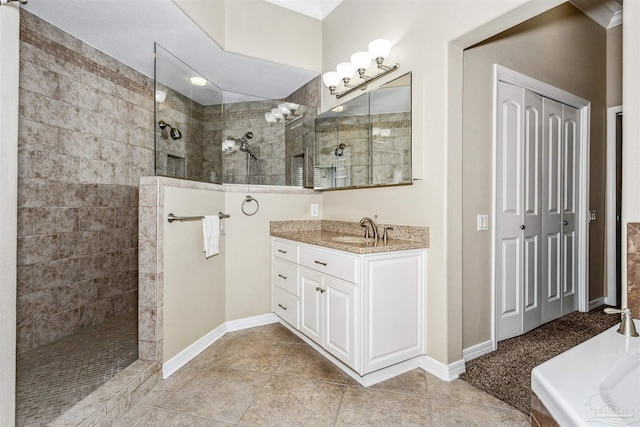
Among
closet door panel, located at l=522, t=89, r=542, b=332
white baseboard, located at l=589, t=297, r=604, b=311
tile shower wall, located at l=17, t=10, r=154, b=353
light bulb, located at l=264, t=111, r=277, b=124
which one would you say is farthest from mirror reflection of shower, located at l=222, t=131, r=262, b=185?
white baseboard, located at l=589, t=297, r=604, b=311

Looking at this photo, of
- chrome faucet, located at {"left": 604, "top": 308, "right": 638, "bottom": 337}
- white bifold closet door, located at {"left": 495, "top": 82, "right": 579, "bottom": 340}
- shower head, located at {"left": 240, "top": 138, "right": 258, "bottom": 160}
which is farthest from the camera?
shower head, located at {"left": 240, "top": 138, "right": 258, "bottom": 160}

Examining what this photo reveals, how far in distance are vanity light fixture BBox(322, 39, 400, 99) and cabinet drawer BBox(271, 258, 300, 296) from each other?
1.64 m

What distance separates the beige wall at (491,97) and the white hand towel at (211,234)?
1892 mm

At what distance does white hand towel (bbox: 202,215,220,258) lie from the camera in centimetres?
244

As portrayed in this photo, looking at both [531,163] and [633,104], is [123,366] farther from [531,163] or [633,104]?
[531,163]

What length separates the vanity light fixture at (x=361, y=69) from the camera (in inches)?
90.6

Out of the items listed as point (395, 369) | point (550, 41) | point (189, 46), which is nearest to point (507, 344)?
point (395, 369)

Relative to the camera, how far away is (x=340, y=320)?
204 cm

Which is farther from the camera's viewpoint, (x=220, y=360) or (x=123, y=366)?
(x=220, y=360)

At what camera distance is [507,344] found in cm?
239

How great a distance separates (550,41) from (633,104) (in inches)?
82.5

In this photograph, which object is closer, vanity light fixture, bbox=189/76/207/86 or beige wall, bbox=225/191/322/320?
vanity light fixture, bbox=189/76/207/86

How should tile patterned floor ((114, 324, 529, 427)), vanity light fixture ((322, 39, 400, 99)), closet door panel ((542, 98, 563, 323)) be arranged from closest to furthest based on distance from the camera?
tile patterned floor ((114, 324, 529, 427))
vanity light fixture ((322, 39, 400, 99))
closet door panel ((542, 98, 563, 323))

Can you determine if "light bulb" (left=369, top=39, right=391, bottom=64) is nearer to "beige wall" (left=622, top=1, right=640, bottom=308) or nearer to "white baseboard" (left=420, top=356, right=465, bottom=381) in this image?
"beige wall" (left=622, top=1, right=640, bottom=308)
